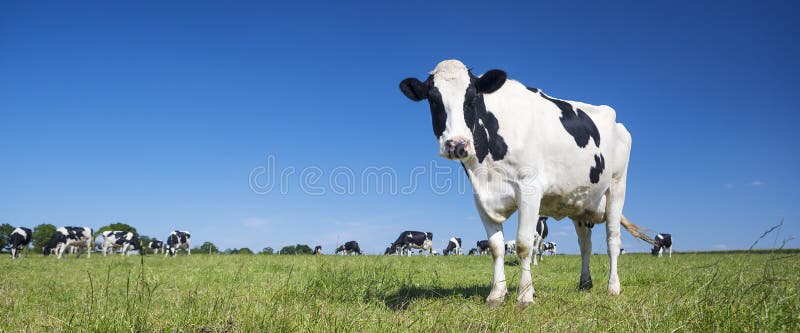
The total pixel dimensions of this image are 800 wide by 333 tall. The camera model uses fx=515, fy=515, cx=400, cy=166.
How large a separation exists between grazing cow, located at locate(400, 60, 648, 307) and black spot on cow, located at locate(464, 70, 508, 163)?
11 millimetres

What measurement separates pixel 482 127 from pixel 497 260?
151cm

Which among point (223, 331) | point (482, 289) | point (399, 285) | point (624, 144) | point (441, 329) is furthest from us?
point (624, 144)

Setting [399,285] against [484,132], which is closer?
[484,132]

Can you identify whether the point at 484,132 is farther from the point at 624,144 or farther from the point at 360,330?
the point at 624,144

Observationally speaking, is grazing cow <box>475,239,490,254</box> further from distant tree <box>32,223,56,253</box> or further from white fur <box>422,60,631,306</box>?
distant tree <box>32,223,56,253</box>

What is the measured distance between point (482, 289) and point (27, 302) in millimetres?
6017

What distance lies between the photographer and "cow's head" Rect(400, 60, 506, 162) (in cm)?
542

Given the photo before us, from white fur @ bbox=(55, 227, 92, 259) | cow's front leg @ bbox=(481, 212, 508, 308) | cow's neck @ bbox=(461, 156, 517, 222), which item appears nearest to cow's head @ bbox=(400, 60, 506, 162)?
cow's neck @ bbox=(461, 156, 517, 222)

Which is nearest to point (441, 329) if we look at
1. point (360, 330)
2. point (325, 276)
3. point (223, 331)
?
point (360, 330)

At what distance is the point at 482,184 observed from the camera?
234 inches

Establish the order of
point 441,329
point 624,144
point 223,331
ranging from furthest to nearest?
point 624,144, point 441,329, point 223,331

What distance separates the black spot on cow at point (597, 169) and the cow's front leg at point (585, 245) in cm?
104

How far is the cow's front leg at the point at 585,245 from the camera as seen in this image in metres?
7.60

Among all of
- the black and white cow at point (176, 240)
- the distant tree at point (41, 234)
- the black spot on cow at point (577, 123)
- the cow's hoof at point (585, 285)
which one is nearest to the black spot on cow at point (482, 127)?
the black spot on cow at point (577, 123)
